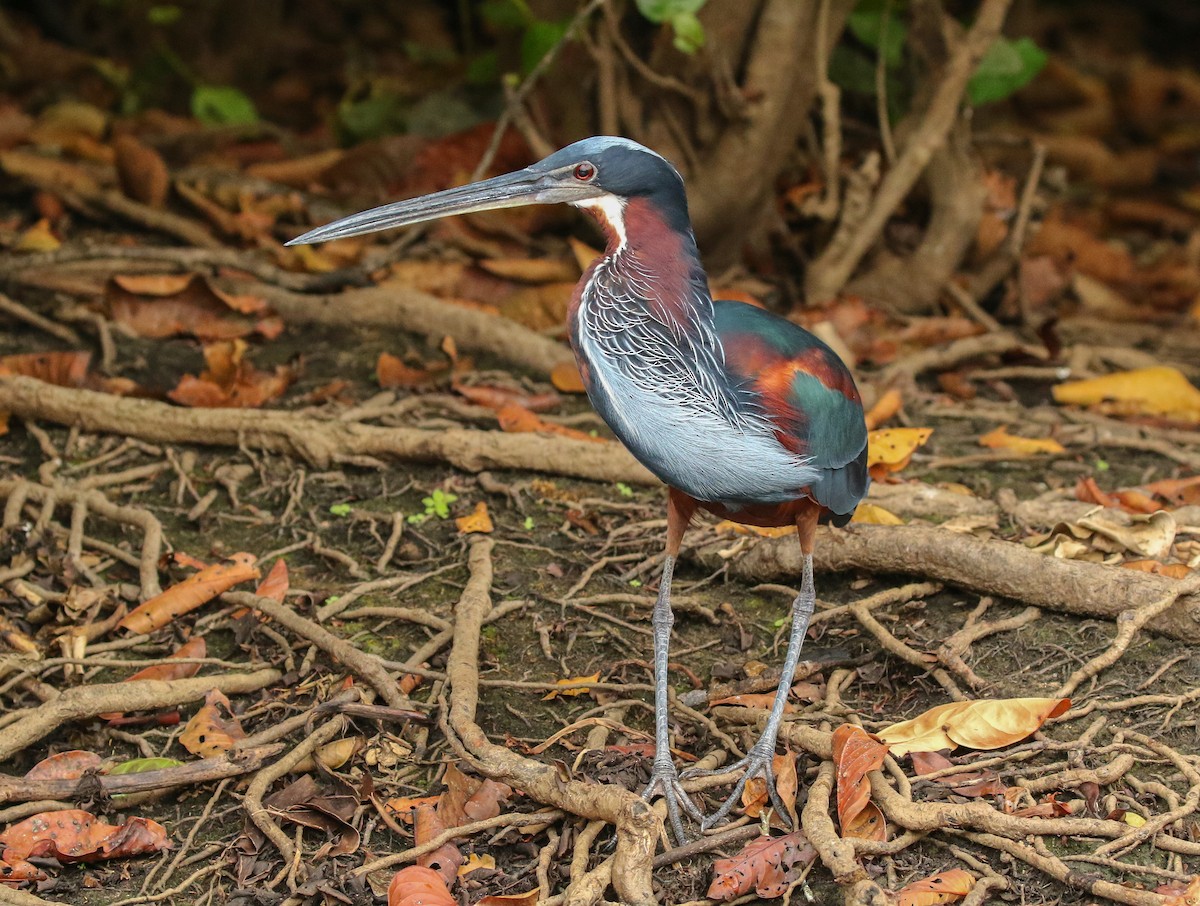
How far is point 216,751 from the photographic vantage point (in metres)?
4.05

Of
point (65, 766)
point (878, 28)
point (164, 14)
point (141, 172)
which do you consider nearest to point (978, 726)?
point (65, 766)

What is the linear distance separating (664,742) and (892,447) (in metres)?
2.08

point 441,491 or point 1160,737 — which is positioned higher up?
point 1160,737

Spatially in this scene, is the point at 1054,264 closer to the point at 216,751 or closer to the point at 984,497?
the point at 984,497

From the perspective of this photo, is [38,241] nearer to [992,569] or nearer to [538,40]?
[538,40]

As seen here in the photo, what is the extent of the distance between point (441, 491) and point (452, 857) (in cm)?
200

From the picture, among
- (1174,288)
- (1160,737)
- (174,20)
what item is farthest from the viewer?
(174,20)

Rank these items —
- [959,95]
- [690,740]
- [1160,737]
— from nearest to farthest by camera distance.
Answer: [1160,737] < [690,740] < [959,95]

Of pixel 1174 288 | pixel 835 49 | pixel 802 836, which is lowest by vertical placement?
pixel 1174 288


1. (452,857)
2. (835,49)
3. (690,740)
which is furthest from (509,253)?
(452,857)

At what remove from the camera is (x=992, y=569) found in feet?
14.5

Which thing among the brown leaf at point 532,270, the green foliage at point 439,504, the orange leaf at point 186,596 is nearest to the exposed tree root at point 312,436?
the green foliage at point 439,504

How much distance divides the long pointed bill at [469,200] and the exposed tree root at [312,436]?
1756 mm

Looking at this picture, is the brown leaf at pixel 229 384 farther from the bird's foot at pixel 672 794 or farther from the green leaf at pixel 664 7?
the bird's foot at pixel 672 794
